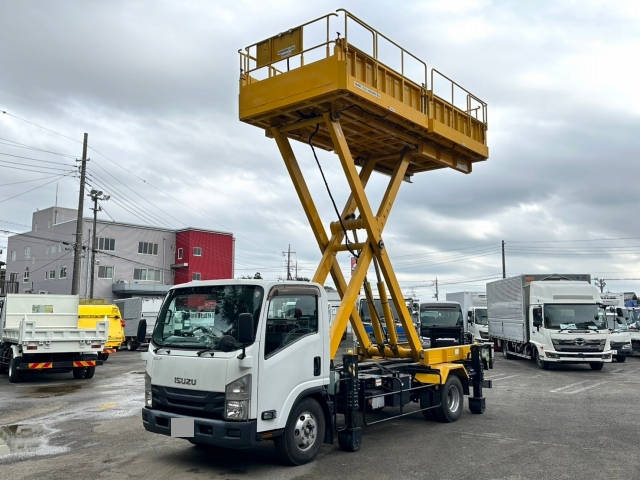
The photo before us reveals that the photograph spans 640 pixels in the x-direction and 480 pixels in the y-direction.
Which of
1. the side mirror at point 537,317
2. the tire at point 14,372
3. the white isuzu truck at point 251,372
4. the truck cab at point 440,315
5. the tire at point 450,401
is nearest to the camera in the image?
the white isuzu truck at point 251,372

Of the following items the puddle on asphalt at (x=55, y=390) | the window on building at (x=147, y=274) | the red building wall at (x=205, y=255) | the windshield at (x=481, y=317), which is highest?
the red building wall at (x=205, y=255)

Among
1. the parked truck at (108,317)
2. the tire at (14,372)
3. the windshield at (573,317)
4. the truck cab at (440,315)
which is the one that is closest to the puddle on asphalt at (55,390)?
the tire at (14,372)

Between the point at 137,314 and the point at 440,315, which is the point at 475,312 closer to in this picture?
the point at 440,315

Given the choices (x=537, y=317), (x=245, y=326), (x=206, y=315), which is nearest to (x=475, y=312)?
(x=537, y=317)

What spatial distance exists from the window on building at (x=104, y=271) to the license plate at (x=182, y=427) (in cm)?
4643

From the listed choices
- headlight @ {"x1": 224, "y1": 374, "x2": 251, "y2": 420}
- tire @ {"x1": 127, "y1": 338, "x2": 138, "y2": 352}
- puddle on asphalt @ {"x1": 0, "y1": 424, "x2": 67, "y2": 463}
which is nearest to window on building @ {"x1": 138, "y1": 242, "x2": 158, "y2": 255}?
tire @ {"x1": 127, "y1": 338, "x2": 138, "y2": 352}

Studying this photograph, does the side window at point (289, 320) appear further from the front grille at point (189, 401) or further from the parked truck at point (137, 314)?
the parked truck at point (137, 314)

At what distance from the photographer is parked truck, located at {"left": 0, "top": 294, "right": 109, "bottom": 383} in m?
15.1

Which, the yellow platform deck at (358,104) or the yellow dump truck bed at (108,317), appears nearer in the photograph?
the yellow platform deck at (358,104)

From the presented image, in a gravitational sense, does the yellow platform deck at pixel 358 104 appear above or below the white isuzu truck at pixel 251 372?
above

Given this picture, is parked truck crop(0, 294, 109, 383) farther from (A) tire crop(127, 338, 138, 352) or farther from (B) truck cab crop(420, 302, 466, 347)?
(A) tire crop(127, 338, 138, 352)

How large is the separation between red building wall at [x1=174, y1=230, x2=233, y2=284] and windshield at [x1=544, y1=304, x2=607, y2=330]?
127 feet

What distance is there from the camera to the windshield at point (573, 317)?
709 inches

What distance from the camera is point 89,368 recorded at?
53.6 ft
